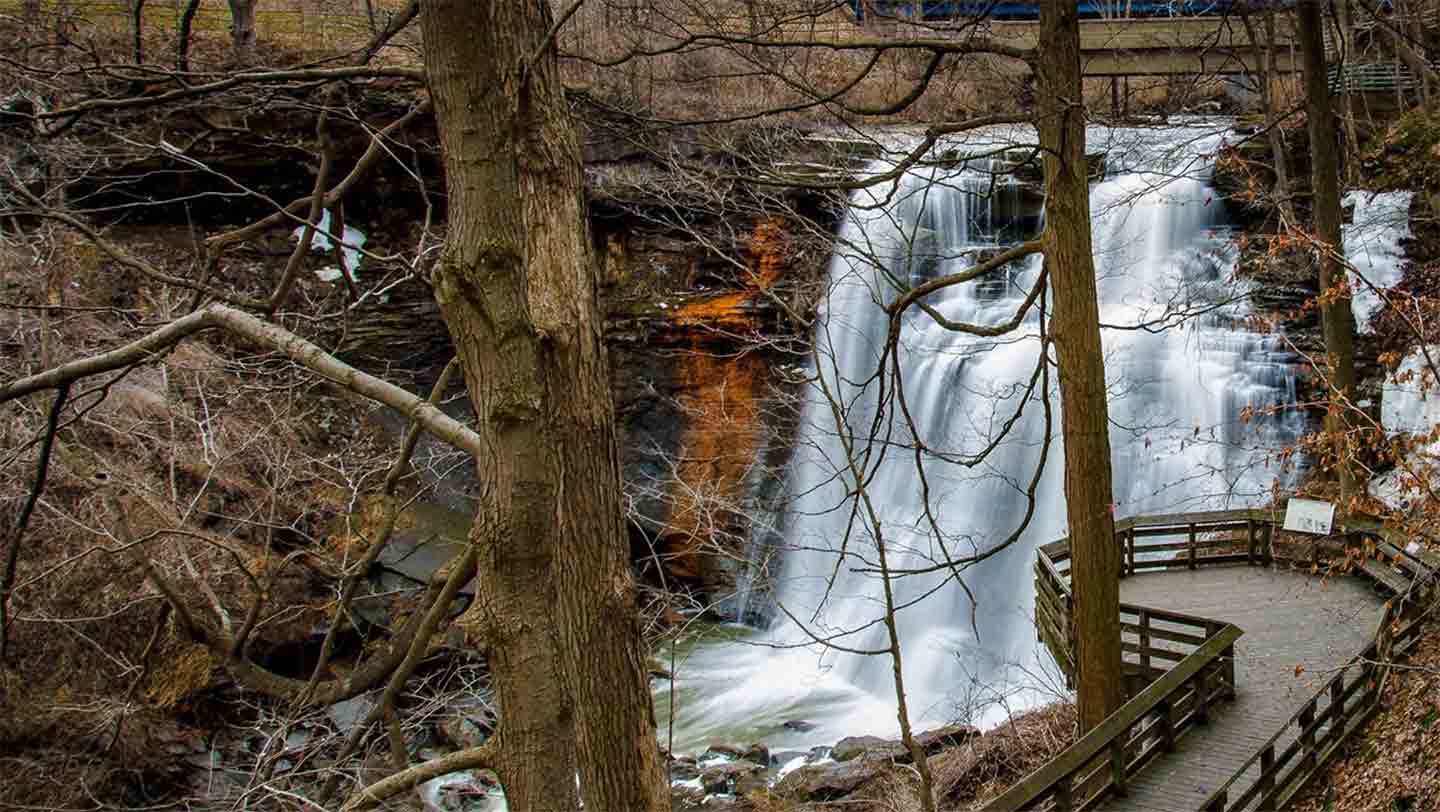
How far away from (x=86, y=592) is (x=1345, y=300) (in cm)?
1395

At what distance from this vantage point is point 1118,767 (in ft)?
27.0

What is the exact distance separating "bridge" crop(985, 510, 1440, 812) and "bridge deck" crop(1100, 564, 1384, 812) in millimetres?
18

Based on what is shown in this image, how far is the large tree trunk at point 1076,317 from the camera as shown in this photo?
7191 millimetres

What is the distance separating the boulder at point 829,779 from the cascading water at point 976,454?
1324mm

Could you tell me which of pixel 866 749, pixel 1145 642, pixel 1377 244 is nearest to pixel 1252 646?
pixel 1145 642

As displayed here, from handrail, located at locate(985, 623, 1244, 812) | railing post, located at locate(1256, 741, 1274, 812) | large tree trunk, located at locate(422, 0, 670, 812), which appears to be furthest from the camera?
railing post, located at locate(1256, 741, 1274, 812)

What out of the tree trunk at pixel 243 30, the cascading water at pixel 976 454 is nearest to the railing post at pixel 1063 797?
the cascading water at pixel 976 454

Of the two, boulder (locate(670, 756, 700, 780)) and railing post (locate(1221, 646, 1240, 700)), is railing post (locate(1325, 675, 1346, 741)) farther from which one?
boulder (locate(670, 756, 700, 780))

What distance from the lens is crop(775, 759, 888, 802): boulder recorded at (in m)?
11.7

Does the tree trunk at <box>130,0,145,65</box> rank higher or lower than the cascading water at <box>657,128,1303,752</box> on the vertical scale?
higher

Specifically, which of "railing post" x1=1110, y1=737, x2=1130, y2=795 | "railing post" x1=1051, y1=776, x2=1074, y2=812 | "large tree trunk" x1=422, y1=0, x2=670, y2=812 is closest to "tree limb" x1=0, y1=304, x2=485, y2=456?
"large tree trunk" x1=422, y1=0, x2=670, y2=812

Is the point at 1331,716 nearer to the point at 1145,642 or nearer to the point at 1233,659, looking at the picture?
the point at 1233,659

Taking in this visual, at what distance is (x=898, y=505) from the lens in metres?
18.1

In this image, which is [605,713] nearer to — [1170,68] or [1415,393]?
[1415,393]
